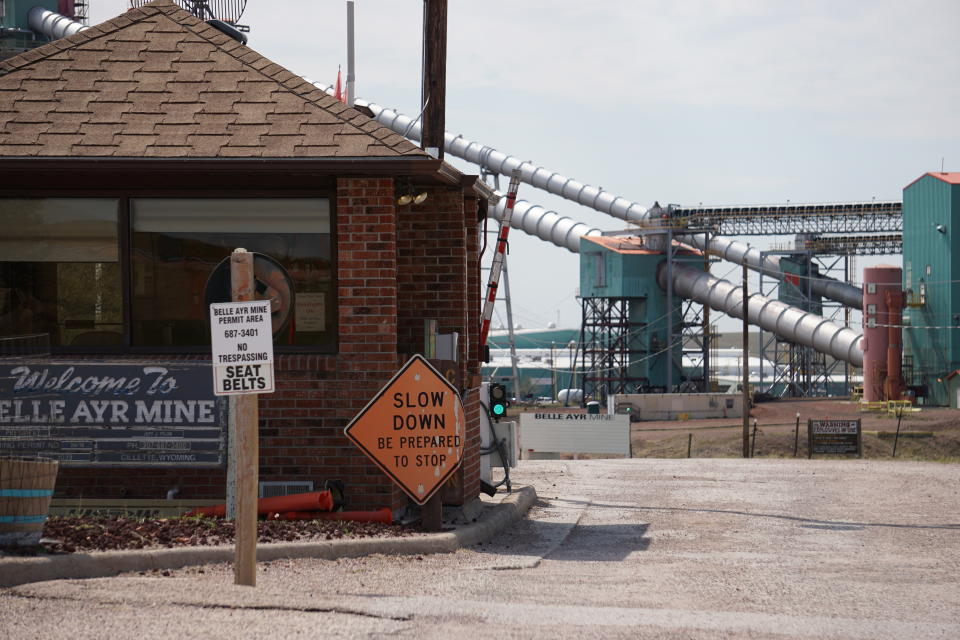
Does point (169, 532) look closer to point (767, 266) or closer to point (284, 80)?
point (284, 80)

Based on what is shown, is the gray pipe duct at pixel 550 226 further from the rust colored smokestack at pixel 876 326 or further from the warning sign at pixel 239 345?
the warning sign at pixel 239 345

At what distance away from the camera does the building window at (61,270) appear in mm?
10594

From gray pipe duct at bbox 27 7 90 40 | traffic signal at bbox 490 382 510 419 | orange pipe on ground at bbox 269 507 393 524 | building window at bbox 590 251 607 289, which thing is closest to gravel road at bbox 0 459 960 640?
orange pipe on ground at bbox 269 507 393 524

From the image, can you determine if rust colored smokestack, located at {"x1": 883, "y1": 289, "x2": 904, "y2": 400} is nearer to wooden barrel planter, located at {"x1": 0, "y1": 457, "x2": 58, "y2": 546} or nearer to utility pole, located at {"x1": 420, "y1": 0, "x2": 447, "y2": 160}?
utility pole, located at {"x1": 420, "y1": 0, "x2": 447, "y2": 160}

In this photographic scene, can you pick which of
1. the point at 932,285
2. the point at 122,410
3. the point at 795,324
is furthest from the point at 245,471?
the point at 795,324

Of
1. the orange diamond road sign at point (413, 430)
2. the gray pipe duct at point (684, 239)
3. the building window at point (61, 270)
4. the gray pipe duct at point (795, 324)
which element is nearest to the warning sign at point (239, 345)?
the orange diamond road sign at point (413, 430)

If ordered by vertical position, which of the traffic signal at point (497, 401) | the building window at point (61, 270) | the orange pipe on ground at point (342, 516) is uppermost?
the building window at point (61, 270)

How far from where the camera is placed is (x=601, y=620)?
6.48 meters

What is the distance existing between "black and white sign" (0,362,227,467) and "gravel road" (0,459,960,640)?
7.28 feet

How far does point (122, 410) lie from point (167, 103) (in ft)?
9.44

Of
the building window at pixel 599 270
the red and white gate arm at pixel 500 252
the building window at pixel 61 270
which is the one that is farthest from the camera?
the building window at pixel 599 270

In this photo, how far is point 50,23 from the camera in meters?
60.3

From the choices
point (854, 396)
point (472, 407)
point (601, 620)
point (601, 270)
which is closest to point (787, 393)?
point (854, 396)

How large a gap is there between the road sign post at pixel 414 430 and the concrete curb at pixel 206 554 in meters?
0.46
